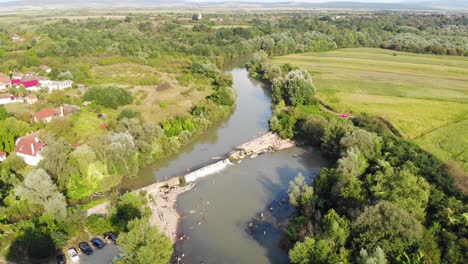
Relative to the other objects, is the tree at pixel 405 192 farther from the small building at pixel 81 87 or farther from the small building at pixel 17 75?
the small building at pixel 17 75

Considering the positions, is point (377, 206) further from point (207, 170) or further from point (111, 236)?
point (207, 170)

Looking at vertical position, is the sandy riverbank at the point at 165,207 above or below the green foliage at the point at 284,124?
below

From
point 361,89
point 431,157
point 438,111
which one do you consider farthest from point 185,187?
point 361,89

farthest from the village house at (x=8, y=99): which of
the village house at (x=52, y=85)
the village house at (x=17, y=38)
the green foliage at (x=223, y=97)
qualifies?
the village house at (x=17, y=38)

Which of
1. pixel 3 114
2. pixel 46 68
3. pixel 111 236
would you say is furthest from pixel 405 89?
pixel 46 68

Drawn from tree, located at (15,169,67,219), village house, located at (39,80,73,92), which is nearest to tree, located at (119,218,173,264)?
tree, located at (15,169,67,219)
